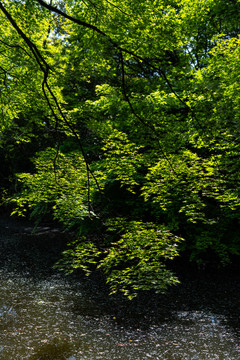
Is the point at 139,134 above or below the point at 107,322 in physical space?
above

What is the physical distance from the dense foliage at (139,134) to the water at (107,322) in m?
0.90

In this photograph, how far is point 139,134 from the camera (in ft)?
27.2

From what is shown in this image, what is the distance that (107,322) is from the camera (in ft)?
20.7

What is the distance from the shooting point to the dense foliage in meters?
4.55

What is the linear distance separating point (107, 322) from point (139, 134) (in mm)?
5446

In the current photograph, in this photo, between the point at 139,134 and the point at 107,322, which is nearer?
the point at 107,322

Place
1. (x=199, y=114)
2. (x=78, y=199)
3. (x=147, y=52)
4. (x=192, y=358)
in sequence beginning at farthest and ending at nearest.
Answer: (x=147, y=52) → (x=199, y=114) → (x=78, y=199) → (x=192, y=358)

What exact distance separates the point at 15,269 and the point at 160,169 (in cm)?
697

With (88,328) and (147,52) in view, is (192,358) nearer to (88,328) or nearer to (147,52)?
(88,328)

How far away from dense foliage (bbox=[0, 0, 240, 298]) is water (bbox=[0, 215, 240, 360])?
2.95ft

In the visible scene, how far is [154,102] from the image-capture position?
742 centimetres

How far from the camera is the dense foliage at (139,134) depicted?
4.55m

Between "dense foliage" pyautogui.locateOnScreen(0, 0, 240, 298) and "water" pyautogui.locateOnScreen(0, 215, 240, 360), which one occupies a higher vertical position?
"dense foliage" pyautogui.locateOnScreen(0, 0, 240, 298)

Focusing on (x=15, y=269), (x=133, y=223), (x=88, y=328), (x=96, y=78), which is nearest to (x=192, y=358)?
(x=88, y=328)
